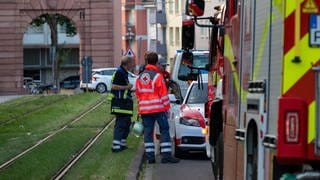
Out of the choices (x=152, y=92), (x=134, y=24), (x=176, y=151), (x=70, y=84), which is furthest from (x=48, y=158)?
(x=134, y=24)

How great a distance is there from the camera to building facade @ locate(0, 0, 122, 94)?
74688mm

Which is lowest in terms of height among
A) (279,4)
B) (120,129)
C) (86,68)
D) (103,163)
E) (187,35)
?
(103,163)

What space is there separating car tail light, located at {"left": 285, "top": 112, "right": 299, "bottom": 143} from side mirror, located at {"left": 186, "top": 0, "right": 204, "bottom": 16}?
14.2ft

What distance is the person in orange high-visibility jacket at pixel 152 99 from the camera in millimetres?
15477

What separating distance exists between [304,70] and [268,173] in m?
1.27

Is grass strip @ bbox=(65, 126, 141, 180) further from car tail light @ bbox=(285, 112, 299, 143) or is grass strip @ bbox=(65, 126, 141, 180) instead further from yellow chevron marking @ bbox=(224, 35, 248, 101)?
car tail light @ bbox=(285, 112, 299, 143)

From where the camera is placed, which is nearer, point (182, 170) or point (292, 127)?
point (292, 127)

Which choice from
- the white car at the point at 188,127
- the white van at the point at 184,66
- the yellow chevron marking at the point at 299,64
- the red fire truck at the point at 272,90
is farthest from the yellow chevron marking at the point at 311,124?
the white van at the point at 184,66

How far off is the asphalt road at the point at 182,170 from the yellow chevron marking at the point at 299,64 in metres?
7.77

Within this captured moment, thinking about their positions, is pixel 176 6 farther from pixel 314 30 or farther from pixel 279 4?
pixel 314 30

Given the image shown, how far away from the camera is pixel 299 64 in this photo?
6.67m

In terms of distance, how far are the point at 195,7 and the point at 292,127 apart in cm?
441

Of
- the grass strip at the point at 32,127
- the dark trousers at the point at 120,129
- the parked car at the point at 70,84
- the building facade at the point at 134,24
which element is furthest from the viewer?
the building facade at the point at 134,24

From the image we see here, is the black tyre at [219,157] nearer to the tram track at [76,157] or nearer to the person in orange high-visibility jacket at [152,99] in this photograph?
the tram track at [76,157]
